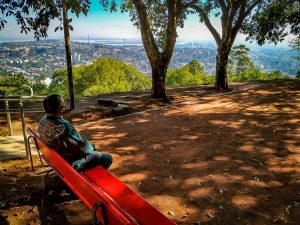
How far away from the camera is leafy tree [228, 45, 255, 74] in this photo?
230 feet

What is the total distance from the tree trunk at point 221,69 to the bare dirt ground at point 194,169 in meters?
6.99

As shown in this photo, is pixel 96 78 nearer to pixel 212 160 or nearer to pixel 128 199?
pixel 212 160

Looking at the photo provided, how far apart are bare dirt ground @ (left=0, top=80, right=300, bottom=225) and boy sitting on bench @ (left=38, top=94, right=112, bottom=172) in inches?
34.6

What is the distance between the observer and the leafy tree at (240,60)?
2763 inches

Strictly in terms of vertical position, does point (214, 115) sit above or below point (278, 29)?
below

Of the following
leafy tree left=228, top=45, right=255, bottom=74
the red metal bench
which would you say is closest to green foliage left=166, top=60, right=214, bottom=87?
leafy tree left=228, top=45, right=255, bottom=74

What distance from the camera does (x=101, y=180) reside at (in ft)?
14.3

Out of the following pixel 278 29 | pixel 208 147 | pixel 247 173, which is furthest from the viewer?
pixel 278 29

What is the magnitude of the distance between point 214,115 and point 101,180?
8107mm

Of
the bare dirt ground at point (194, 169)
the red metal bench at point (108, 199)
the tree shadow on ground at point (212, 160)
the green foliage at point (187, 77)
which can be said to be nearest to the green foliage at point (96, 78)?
the green foliage at point (187, 77)

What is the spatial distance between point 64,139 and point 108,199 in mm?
1428

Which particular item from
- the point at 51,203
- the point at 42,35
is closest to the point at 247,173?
the point at 51,203

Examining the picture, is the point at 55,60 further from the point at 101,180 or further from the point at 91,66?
the point at 101,180

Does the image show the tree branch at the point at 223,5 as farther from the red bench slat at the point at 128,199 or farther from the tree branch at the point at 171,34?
the red bench slat at the point at 128,199
